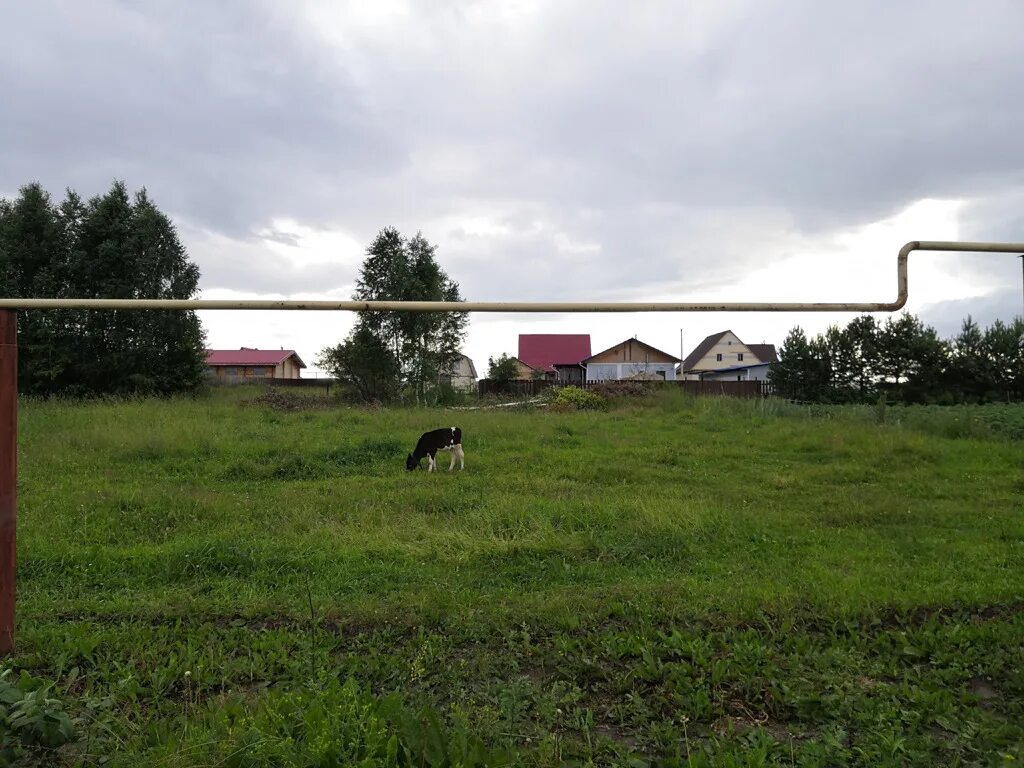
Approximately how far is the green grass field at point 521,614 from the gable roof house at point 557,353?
4234 cm

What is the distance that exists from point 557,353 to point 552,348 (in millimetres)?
719

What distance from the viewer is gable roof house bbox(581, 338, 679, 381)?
4962 centimetres

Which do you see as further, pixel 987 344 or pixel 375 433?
pixel 987 344

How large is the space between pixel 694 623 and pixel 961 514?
5028mm

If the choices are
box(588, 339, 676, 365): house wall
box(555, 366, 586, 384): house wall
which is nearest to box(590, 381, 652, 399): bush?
box(588, 339, 676, 365): house wall

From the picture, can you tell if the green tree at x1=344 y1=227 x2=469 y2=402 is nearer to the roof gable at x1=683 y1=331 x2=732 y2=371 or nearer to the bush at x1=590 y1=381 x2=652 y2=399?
the bush at x1=590 y1=381 x2=652 y2=399

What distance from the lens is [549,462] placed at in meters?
10.2

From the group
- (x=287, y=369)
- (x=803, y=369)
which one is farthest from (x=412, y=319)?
(x=287, y=369)

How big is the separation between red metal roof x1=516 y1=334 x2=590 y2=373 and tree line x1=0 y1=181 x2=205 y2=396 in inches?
1244

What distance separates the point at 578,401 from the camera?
892 inches

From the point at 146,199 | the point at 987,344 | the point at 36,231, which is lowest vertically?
the point at 987,344

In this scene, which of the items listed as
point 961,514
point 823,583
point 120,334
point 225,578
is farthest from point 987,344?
point 120,334

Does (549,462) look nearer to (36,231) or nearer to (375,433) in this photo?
(375,433)

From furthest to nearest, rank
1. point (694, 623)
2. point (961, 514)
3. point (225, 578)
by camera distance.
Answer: point (961, 514)
point (225, 578)
point (694, 623)
